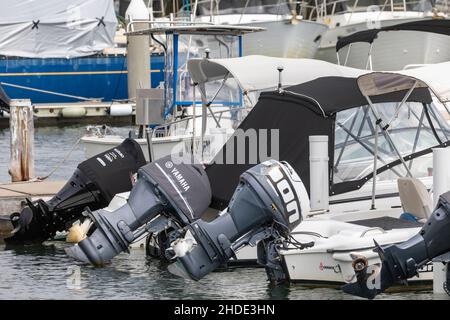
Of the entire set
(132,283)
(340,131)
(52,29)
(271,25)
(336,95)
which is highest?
(336,95)

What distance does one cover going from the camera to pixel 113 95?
46.1 metres

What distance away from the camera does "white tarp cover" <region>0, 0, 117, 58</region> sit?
45812mm

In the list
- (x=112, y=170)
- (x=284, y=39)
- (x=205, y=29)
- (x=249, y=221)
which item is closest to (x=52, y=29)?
(x=284, y=39)

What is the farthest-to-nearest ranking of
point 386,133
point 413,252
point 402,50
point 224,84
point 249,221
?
1. point 402,50
2. point 224,84
3. point 386,133
4. point 249,221
5. point 413,252

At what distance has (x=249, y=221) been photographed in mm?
13602

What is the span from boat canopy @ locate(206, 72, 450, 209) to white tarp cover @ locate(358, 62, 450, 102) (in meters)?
0.03

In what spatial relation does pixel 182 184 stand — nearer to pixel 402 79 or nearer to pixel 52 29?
pixel 402 79

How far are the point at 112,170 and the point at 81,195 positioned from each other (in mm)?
518

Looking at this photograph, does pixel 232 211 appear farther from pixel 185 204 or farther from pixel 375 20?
pixel 375 20

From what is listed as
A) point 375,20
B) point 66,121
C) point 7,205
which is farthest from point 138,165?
point 375,20

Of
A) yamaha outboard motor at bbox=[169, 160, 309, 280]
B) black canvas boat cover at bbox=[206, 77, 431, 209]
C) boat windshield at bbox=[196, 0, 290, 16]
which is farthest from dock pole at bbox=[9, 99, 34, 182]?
boat windshield at bbox=[196, 0, 290, 16]

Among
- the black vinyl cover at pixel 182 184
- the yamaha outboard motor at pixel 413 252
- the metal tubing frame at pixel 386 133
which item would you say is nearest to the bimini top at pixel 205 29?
the metal tubing frame at pixel 386 133

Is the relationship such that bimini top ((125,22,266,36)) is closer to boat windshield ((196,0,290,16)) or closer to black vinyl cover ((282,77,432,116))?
black vinyl cover ((282,77,432,116))

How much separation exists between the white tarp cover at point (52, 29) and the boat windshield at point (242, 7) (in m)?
3.89
